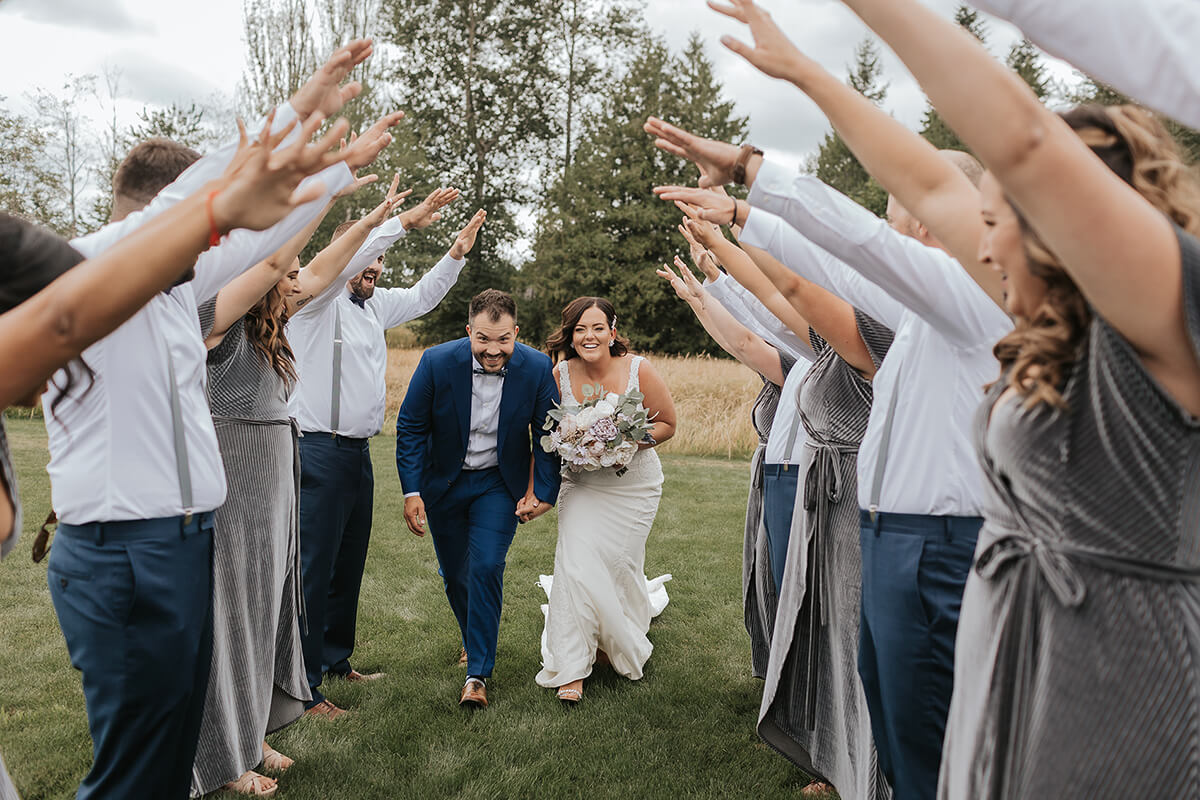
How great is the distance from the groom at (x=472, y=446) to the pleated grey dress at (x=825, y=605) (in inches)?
82.4

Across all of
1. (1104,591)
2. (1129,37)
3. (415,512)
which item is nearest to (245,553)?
(415,512)

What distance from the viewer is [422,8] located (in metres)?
34.4

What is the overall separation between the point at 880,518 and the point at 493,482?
3322 mm

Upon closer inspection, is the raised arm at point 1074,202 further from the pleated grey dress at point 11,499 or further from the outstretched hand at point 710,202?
the pleated grey dress at point 11,499

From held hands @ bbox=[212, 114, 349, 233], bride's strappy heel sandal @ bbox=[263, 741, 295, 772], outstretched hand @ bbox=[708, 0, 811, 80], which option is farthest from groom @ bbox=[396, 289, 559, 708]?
held hands @ bbox=[212, 114, 349, 233]

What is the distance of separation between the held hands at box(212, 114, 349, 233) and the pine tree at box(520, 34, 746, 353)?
33.7m

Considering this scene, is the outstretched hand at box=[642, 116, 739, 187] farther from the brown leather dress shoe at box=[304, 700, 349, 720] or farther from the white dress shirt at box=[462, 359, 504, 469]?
the brown leather dress shoe at box=[304, 700, 349, 720]

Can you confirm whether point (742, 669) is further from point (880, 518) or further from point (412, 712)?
point (880, 518)

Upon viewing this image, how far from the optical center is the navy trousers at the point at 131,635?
8.90 feet

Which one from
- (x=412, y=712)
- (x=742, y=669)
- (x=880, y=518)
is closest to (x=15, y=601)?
(x=412, y=712)

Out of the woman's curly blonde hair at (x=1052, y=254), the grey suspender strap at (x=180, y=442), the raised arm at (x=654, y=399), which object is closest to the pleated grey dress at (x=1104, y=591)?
the woman's curly blonde hair at (x=1052, y=254)

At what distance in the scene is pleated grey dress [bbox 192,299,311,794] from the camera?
13.1ft

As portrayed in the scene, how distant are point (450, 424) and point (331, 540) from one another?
40.1 inches

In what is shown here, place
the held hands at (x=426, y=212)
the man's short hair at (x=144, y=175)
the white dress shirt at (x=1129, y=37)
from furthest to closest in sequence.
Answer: the held hands at (x=426, y=212)
the man's short hair at (x=144, y=175)
the white dress shirt at (x=1129, y=37)
